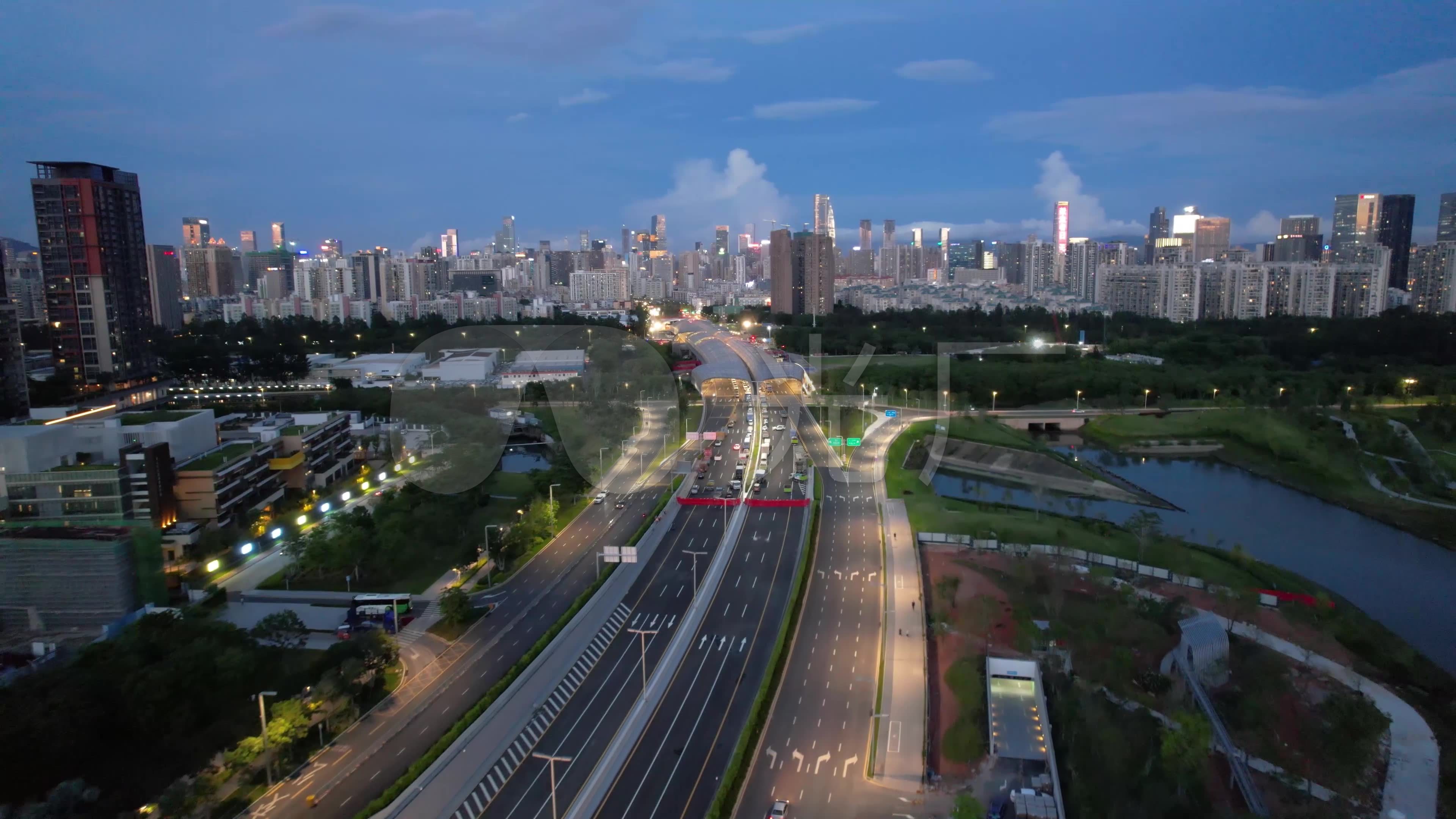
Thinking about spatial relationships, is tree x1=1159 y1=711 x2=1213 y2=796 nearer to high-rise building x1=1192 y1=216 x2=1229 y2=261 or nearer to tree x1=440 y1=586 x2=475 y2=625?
tree x1=440 y1=586 x2=475 y2=625

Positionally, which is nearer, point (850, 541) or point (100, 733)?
point (100, 733)

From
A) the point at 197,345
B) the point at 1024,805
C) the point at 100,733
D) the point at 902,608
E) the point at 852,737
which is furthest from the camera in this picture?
the point at 197,345

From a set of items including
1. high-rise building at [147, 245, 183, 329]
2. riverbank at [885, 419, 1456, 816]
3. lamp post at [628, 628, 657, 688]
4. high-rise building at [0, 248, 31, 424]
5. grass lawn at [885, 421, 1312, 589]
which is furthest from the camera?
high-rise building at [147, 245, 183, 329]

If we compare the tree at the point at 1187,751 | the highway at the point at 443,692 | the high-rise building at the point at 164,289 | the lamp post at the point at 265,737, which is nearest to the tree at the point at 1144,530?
the tree at the point at 1187,751

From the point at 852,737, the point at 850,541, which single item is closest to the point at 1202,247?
the point at 850,541

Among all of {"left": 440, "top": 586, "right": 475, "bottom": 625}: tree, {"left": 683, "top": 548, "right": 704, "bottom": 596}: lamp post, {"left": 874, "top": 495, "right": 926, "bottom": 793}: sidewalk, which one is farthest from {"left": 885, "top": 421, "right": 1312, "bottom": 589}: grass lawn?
{"left": 440, "top": 586, "right": 475, "bottom": 625}: tree

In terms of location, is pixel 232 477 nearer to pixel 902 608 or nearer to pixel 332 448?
pixel 332 448
